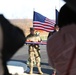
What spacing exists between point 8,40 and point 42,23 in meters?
8.56

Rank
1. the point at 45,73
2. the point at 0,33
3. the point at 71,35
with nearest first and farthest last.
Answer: the point at 0,33
the point at 71,35
the point at 45,73

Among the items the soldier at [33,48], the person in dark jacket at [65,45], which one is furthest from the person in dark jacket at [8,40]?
the soldier at [33,48]

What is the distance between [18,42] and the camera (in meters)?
1.59

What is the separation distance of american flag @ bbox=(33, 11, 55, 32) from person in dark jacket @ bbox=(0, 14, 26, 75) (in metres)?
8.23

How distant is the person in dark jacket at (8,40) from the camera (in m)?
1.52

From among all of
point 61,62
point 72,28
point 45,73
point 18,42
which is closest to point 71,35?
point 72,28

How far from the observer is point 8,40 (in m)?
1.54

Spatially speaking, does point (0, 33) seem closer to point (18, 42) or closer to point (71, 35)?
point (18, 42)

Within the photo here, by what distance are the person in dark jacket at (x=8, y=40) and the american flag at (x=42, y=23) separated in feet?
27.0

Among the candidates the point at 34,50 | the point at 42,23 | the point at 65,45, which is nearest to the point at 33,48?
the point at 34,50

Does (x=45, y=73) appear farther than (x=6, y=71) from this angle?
Yes

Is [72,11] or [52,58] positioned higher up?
[72,11]

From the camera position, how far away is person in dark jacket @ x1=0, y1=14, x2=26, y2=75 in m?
1.52

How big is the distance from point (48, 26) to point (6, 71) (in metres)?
8.42
